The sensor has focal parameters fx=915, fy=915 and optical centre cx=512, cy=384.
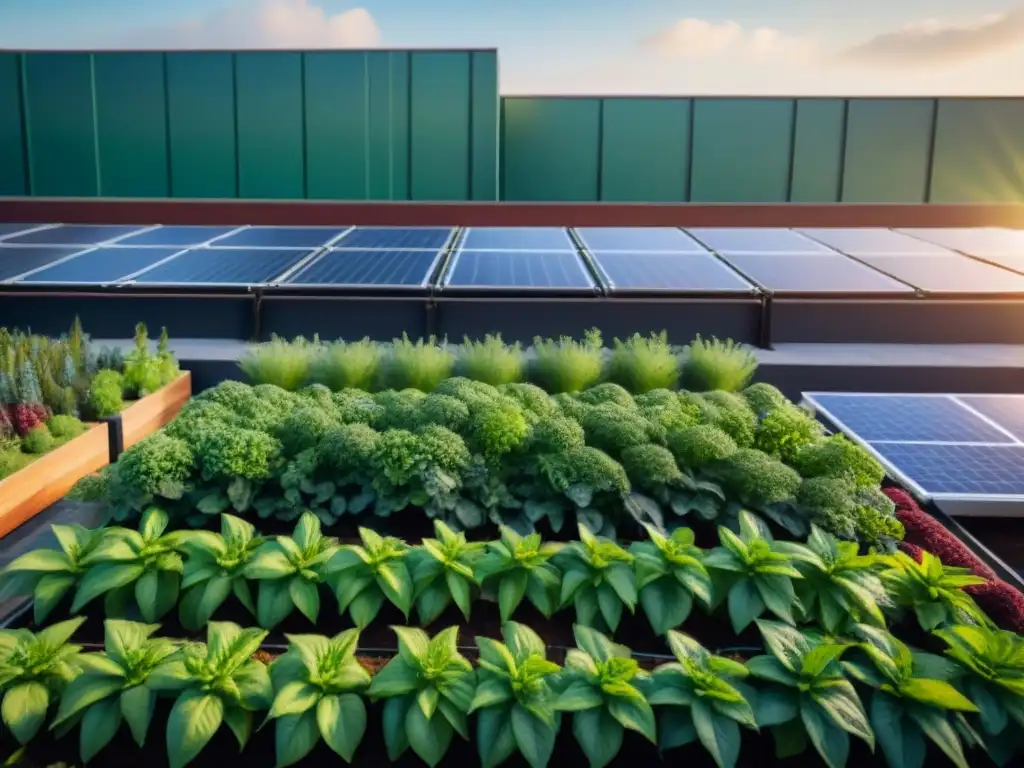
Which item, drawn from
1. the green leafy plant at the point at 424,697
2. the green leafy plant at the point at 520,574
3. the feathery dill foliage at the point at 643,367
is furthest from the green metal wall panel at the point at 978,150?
the green leafy plant at the point at 424,697

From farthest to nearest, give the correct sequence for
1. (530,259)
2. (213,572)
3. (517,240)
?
(517,240) → (530,259) → (213,572)

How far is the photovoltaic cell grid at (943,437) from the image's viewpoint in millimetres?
6434

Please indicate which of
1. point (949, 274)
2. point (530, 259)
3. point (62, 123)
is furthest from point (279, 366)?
point (62, 123)

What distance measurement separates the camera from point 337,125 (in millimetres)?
19484

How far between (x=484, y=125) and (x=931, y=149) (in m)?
11.1

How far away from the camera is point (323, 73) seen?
19.3 metres

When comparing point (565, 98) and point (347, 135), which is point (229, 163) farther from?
point (565, 98)

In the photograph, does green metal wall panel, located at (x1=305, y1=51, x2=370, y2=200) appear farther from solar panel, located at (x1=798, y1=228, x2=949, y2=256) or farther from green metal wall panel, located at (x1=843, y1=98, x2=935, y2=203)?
green metal wall panel, located at (x1=843, y1=98, x2=935, y2=203)

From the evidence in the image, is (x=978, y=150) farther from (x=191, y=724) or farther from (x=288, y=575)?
(x=191, y=724)

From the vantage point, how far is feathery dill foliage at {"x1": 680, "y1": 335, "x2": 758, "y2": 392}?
9078 millimetres

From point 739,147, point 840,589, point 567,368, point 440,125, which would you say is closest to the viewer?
point 840,589

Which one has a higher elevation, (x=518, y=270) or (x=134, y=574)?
(x=518, y=270)

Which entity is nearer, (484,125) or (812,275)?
(812,275)

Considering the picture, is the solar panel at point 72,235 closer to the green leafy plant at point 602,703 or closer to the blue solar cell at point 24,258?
the blue solar cell at point 24,258
